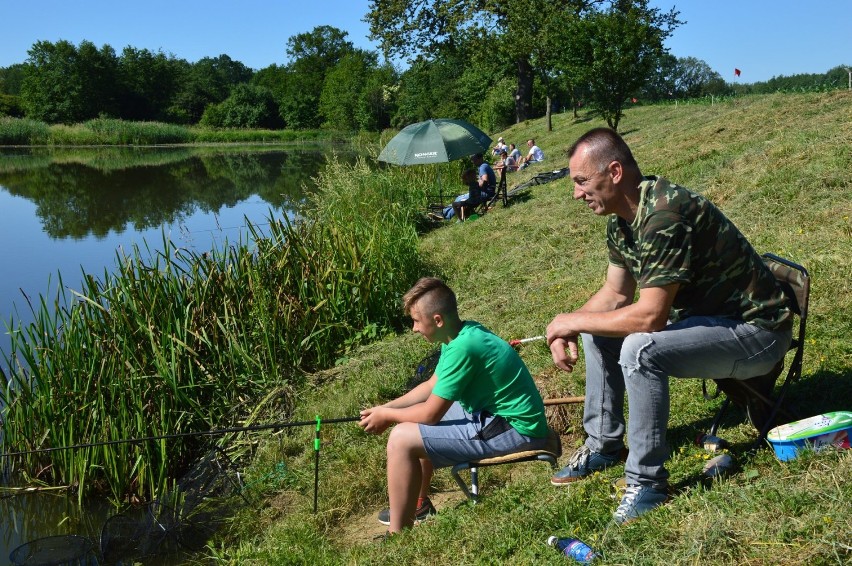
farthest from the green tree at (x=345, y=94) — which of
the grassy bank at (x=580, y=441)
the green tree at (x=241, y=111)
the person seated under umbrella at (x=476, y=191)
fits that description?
the grassy bank at (x=580, y=441)

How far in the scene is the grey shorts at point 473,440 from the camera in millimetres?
3492

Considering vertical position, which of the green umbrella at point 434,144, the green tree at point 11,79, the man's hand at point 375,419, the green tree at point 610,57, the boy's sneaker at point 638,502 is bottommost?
the boy's sneaker at point 638,502

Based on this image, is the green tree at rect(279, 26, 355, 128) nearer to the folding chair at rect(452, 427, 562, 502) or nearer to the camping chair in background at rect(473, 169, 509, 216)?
the camping chair in background at rect(473, 169, 509, 216)

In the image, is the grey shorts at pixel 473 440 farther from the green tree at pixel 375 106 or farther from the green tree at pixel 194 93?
the green tree at pixel 194 93

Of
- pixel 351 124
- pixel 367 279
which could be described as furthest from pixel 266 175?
pixel 351 124

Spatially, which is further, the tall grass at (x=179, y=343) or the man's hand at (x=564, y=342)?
the tall grass at (x=179, y=343)

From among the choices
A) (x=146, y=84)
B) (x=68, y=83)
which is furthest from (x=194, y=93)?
(x=68, y=83)

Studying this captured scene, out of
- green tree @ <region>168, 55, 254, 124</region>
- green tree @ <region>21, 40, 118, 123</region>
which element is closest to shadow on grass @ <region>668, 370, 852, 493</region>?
green tree @ <region>21, 40, 118, 123</region>

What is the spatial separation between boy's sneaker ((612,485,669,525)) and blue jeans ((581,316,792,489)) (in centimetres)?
3

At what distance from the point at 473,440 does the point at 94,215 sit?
1869 cm

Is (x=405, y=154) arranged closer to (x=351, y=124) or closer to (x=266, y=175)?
(x=266, y=175)

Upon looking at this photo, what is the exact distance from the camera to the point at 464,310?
8086mm

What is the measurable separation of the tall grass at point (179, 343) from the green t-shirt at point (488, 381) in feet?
10.0

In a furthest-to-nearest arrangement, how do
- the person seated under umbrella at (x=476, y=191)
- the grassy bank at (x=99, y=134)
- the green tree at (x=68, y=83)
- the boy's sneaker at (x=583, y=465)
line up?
the green tree at (x=68, y=83) < the grassy bank at (x=99, y=134) < the person seated under umbrella at (x=476, y=191) < the boy's sneaker at (x=583, y=465)
